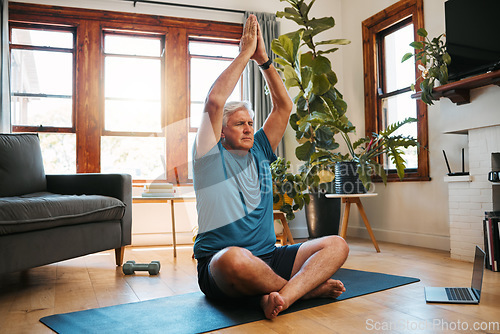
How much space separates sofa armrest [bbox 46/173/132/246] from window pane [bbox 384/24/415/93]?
2.70 metres

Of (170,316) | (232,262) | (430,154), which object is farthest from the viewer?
(430,154)

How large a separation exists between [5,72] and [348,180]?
3091mm

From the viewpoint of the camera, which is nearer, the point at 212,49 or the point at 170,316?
the point at 170,316

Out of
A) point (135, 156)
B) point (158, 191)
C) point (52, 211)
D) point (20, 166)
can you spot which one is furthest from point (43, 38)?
point (52, 211)

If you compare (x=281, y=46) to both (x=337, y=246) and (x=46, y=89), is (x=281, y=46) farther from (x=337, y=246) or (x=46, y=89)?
(x=337, y=246)

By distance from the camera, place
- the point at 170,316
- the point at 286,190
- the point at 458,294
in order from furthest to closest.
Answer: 1. the point at 286,190
2. the point at 458,294
3. the point at 170,316

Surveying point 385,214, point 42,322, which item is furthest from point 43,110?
point 385,214

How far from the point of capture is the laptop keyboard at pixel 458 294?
189 cm

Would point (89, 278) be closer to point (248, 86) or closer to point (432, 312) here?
point (432, 312)

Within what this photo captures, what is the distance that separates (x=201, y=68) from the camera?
183 inches

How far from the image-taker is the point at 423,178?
3.72 meters

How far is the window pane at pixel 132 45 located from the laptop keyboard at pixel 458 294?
11.7 ft

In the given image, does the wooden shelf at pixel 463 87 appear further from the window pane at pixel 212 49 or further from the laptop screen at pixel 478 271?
the window pane at pixel 212 49

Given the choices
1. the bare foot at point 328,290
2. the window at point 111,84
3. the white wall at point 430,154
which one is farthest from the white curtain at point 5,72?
the white wall at point 430,154
